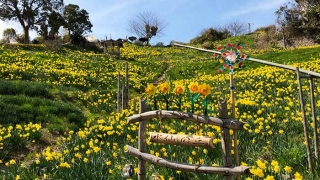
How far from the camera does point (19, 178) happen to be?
16.6 feet

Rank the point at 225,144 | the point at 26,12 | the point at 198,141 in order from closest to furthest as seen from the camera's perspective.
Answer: the point at 225,144 → the point at 198,141 → the point at 26,12

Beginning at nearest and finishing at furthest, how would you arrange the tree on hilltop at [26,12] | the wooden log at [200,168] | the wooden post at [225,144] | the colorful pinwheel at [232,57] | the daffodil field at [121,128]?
1. the wooden log at [200,168]
2. the wooden post at [225,144]
3. the colorful pinwheel at [232,57]
4. the daffodil field at [121,128]
5. the tree on hilltop at [26,12]

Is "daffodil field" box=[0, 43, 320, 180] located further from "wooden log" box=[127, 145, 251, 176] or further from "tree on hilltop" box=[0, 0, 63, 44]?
"tree on hilltop" box=[0, 0, 63, 44]

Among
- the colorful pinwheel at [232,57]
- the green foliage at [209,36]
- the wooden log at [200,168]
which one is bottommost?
the wooden log at [200,168]

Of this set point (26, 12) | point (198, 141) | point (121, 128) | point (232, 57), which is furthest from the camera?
point (26, 12)

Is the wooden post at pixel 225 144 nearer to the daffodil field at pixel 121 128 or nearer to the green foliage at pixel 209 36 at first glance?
the daffodil field at pixel 121 128

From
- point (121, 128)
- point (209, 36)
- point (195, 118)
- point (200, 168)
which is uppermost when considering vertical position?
point (209, 36)

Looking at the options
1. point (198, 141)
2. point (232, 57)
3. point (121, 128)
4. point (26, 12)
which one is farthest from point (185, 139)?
point (26, 12)

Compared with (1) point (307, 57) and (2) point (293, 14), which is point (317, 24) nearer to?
(2) point (293, 14)

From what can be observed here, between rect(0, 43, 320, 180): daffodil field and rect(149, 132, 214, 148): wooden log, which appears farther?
rect(0, 43, 320, 180): daffodil field

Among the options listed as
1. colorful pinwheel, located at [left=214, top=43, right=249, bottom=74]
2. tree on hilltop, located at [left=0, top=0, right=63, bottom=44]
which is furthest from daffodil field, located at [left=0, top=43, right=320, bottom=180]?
tree on hilltop, located at [left=0, top=0, right=63, bottom=44]

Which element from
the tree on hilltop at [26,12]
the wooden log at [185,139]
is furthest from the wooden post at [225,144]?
the tree on hilltop at [26,12]

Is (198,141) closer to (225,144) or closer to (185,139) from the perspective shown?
(185,139)

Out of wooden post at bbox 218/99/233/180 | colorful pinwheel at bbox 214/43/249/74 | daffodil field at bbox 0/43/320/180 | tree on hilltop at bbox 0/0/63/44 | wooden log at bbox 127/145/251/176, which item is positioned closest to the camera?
wooden log at bbox 127/145/251/176
